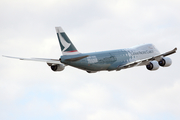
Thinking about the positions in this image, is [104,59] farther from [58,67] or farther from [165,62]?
[165,62]

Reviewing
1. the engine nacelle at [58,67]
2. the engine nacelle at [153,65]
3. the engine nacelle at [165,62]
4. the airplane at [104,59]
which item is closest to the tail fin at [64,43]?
the airplane at [104,59]

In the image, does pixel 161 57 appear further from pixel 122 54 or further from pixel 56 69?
pixel 56 69

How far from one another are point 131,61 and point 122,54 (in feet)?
7.48

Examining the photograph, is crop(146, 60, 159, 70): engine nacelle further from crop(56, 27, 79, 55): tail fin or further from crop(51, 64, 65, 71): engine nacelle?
crop(51, 64, 65, 71): engine nacelle

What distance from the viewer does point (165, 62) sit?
64.6 metres

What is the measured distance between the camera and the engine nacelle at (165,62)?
6469 cm

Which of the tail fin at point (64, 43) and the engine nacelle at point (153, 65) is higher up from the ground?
the tail fin at point (64, 43)

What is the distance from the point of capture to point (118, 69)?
63844 mm

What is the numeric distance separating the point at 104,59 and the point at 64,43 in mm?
8834

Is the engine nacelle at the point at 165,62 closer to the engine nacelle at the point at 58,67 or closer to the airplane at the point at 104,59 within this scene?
the airplane at the point at 104,59

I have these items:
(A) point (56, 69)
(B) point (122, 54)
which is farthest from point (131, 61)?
(A) point (56, 69)

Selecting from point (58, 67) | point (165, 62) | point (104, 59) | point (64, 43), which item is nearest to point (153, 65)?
point (165, 62)

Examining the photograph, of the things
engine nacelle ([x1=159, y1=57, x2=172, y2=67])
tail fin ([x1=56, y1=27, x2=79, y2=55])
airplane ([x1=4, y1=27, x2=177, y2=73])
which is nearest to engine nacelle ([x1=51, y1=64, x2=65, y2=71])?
airplane ([x1=4, y1=27, x2=177, y2=73])

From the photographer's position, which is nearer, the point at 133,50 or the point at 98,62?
the point at 98,62
